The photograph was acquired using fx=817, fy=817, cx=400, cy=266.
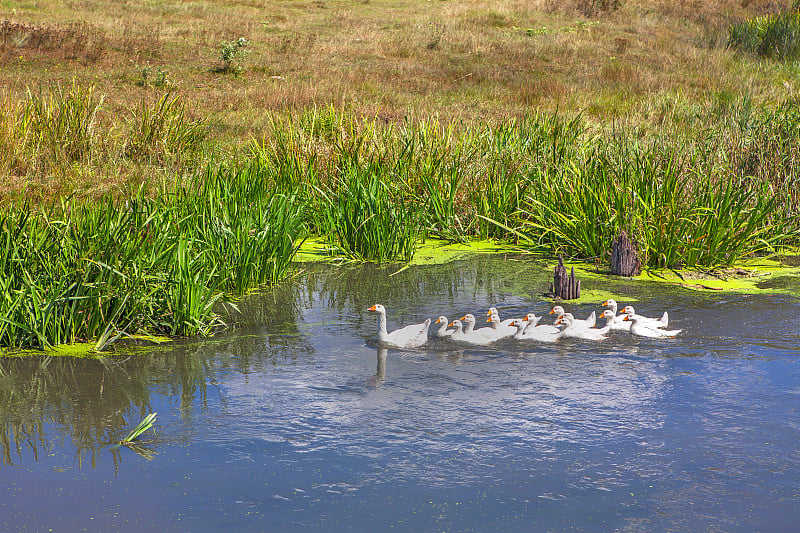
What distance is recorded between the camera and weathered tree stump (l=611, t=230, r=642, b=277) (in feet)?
24.3

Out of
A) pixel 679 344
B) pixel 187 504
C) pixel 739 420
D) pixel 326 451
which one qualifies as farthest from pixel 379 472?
pixel 679 344

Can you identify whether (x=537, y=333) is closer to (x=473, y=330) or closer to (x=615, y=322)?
(x=473, y=330)

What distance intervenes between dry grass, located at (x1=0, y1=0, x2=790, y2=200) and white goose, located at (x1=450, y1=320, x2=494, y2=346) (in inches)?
239

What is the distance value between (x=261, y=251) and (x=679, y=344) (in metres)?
3.46

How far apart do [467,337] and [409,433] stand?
151cm

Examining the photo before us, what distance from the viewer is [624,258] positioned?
24.3 feet

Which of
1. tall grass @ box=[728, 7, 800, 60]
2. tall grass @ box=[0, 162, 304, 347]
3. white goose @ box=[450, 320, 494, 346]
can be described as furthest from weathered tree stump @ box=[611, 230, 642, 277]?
tall grass @ box=[728, 7, 800, 60]

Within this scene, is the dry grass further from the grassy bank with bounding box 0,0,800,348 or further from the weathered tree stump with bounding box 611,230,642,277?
the weathered tree stump with bounding box 611,230,642,277

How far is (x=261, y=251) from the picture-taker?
6.95m

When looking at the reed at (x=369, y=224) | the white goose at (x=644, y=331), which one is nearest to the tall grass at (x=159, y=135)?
the reed at (x=369, y=224)

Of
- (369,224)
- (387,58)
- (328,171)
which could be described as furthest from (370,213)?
(387,58)

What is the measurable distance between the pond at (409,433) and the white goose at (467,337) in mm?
71

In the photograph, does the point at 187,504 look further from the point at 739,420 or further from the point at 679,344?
the point at 679,344

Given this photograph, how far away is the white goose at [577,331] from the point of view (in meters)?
5.44
